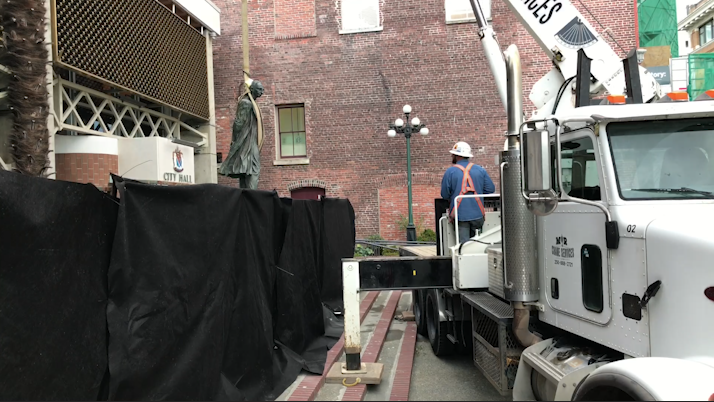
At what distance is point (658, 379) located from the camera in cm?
238

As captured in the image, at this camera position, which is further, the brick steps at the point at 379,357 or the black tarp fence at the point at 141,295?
the brick steps at the point at 379,357

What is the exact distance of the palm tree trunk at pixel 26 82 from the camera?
830 cm

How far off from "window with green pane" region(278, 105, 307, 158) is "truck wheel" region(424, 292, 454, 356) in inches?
571

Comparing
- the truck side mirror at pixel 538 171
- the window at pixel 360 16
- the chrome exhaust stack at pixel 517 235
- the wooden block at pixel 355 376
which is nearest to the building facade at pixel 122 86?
the window at pixel 360 16

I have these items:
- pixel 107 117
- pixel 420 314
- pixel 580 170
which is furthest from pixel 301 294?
pixel 107 117

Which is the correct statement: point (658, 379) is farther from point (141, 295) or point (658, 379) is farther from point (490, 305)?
point (141, 295)

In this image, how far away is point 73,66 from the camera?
36.8 ft

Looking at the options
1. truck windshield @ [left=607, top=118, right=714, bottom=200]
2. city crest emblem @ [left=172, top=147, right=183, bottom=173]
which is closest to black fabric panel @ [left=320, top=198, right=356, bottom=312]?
truck windshield @ [left=607, top=118, right=714, bottom=200]

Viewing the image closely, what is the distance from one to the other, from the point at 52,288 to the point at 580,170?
344 cm

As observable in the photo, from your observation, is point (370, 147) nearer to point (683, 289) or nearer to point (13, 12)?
point (13, 12)

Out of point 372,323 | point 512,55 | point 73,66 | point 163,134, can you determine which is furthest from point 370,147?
point 512,55

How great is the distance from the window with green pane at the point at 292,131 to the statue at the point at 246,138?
12915 mm

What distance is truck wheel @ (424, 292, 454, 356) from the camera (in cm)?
608

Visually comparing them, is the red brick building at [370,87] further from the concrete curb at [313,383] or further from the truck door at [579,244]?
the truck door at [579,244]
